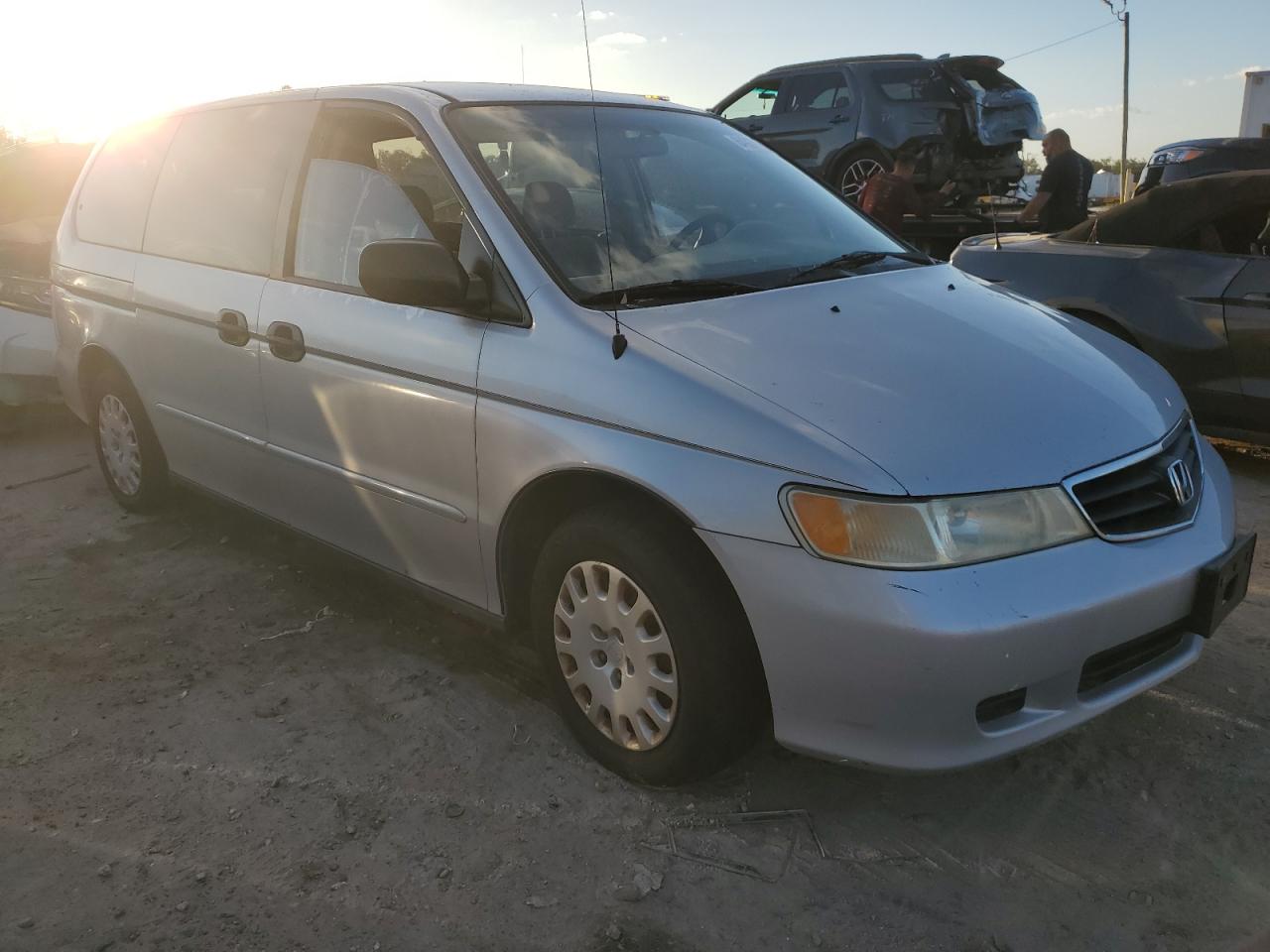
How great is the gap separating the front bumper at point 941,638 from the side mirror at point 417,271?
1003 mm

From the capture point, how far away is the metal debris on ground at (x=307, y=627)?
365 cm

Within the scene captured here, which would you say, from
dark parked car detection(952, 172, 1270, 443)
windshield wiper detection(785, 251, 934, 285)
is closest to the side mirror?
windshield wiper detection(785, 251, 934, 285)

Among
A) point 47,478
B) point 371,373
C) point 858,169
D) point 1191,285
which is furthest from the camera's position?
point 858,169

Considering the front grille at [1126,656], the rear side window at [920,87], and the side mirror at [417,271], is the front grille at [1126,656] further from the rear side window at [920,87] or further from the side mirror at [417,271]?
the rear side window at [920,87]

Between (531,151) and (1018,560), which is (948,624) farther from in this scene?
Answer: (531,151)

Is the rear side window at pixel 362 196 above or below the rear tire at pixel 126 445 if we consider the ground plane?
above

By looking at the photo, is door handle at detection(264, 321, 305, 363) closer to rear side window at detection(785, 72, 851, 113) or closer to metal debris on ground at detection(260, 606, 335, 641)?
metal debris on ground at detection(260, 606, 335, 641)

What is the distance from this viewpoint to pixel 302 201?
11.4 feet

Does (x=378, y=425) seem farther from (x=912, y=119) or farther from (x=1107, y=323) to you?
(x=912, y=119)

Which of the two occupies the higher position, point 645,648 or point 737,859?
point 645,648

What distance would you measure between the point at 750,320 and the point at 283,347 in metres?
1.60

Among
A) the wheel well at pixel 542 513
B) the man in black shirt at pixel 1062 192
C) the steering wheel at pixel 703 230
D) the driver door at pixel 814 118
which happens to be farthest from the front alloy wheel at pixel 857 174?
the wheel well at pixel 542 513

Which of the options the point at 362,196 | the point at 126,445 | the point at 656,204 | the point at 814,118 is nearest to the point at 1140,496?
the point at 656,204

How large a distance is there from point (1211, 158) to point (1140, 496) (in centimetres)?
965
